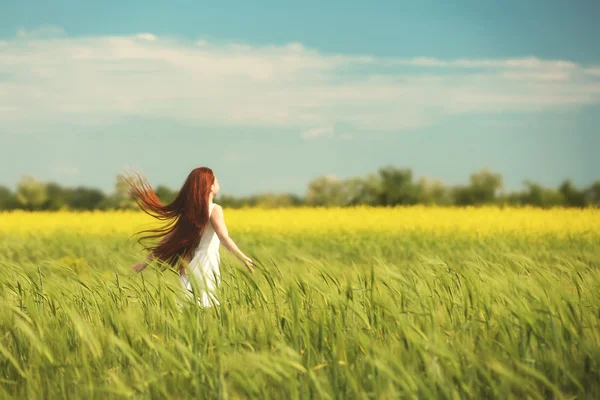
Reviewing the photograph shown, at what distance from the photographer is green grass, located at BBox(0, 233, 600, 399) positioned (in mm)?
3062

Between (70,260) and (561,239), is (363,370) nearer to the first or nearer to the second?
(70,260)

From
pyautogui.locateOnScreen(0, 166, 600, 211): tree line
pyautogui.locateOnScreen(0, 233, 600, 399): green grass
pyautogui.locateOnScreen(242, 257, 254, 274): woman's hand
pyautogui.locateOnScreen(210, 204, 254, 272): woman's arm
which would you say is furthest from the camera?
pyautogui.locateOnScreen(0, 166, 600, 211): tree line

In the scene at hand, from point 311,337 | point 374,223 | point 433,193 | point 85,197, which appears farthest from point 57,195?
point 311,337

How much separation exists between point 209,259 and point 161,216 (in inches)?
24.7

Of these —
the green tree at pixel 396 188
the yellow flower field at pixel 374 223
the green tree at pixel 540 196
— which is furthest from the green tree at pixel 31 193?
the green tree at pixel 540 196

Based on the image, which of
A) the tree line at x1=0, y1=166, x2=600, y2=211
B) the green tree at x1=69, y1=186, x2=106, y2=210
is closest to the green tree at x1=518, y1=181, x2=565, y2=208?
the tree line at x1=0, y1=166, x2=600, y2=211

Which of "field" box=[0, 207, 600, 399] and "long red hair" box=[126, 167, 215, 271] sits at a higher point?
"long red hair" box=[126, 167, 215, 271]

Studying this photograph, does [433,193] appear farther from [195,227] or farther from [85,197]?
[195,227]

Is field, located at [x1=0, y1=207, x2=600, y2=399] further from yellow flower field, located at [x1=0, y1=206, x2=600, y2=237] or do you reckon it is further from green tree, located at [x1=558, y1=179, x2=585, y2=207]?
green tree, located at [x1=558, y1=179, x2=585, y2=207]

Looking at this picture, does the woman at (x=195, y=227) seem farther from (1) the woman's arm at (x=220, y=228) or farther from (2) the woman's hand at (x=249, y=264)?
(2) the woman's hand at (x=249, y=264)

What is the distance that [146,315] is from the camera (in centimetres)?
434

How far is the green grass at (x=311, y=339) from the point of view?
3.06 m

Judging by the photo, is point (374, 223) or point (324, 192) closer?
point (374, 223)

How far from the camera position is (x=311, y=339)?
3.72 metres
